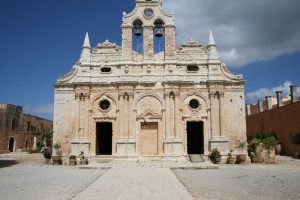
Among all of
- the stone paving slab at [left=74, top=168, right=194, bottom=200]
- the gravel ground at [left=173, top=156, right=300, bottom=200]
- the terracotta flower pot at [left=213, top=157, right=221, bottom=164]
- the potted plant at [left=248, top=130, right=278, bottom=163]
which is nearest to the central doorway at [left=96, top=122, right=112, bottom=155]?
the terracotta flower pot at [left=213, top=157, right=221, bottom=164]

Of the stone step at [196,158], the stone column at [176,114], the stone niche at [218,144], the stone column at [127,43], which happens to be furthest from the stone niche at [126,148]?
the stone column at [127,43]

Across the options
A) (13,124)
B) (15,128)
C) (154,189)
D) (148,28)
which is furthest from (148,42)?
(15,128)

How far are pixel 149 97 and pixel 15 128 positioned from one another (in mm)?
29977

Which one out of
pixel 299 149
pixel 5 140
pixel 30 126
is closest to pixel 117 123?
pixel 299 149

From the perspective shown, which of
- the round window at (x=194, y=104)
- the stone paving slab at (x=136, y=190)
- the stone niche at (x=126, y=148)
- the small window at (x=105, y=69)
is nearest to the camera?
the stone paving slab at (x=136, y=190)

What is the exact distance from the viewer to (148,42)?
22.5 meters

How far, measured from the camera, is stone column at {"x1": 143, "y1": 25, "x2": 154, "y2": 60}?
73.6 ft

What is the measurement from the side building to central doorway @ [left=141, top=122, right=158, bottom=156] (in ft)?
87.1

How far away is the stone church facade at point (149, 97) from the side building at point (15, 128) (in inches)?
916

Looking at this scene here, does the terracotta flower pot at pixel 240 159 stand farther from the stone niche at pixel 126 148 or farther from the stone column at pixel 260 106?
the stone column at pixel 260 106

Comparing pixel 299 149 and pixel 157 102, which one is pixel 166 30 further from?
pixel 299 149

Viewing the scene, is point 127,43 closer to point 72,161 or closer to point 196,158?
point 72,161

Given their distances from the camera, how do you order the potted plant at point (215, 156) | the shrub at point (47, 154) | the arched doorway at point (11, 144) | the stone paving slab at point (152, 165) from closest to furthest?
the stone paving slab at point (152, 165)
the potted plant at point (215, 156)
the shrub at point (47, 154)
the arched doorway at point (11, 144)

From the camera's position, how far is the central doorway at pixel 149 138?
70.2 feet
